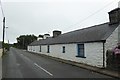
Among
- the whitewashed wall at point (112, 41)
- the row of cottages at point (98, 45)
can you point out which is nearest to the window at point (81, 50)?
the row of cottages at point (98, 45)

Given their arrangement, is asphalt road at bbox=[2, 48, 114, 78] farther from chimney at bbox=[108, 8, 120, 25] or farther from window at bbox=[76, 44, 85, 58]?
chimney at bbox=[108, 8, 120, 25]

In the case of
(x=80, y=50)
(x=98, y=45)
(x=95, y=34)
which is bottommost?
(x=80, y=50)

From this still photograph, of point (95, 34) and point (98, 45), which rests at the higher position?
point (95, 34)

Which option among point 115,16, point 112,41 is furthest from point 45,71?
point 115,16

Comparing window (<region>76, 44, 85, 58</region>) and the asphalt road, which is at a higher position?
window (<region>76, 44, 85, 58</region>)

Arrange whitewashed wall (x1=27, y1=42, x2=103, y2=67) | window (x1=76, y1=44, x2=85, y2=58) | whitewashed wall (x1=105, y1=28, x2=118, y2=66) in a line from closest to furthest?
1. whitewashed wall (x1=105, y1=28, x2=118, y2=66)
2. whitewashed wall (x1=27, y1=42, x2=103, y2=67)
3. window (x1=76, y1=44, x2=85, y2=58)

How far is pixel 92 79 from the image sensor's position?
42.5 feet

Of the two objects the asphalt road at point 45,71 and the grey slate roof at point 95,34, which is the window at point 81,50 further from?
the asphalt road at point 45,71

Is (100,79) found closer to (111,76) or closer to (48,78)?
(111,76)

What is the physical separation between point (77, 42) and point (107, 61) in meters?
8.28

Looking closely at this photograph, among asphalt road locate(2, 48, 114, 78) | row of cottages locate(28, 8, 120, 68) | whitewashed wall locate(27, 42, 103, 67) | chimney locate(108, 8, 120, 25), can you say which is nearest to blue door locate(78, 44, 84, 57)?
row of cottages locate(28, 8, 120, 68)

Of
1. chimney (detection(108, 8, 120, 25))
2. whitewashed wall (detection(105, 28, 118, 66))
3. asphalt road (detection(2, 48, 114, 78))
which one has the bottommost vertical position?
asphalt road (detection(2, 48, 114, 78))

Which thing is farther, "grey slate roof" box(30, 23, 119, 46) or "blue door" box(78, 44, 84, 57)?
"blue door" box(78, 44, 84, 57)

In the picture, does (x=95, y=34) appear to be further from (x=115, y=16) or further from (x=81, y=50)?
(x=115, y=16)
